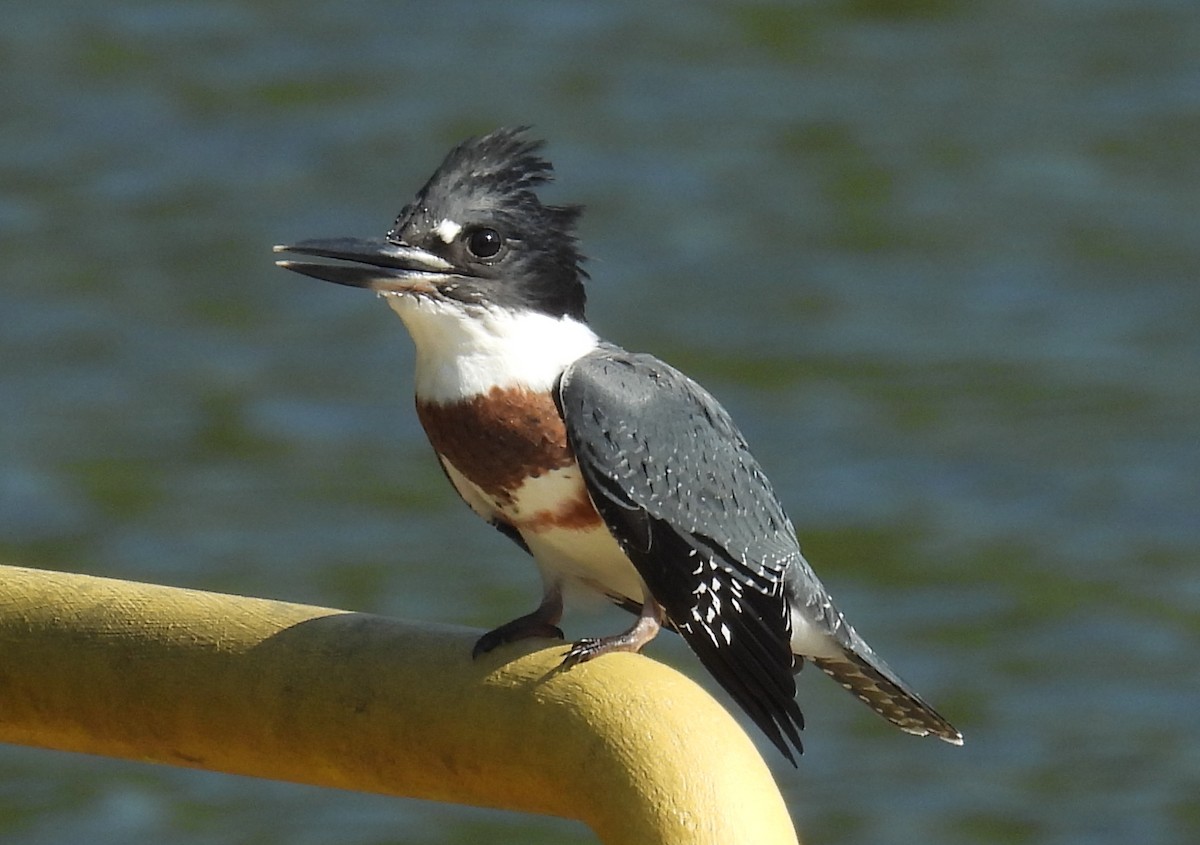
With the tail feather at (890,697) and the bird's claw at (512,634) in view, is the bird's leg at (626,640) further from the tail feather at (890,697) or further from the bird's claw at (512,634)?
the tail feather at (890,697)

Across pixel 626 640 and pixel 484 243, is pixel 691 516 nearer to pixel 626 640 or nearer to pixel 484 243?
pixel 626 640

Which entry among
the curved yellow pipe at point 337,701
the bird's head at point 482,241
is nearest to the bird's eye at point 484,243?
the bird's head at point 482,241

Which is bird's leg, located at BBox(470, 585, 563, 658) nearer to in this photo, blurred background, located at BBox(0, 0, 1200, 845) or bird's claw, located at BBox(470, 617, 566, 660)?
bird's claw, located at BBox(470, 617, 566, 660)

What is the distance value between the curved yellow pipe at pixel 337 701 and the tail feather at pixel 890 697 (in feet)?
2.77

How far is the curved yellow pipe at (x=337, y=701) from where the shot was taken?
200cm

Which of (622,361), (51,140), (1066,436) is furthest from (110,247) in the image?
(622,361)

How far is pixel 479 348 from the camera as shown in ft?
8.91

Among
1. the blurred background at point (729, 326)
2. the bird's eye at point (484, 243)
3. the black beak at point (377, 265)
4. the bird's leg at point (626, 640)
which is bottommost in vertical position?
the blurred background at point (729, 326)

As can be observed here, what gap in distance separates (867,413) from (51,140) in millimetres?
3351

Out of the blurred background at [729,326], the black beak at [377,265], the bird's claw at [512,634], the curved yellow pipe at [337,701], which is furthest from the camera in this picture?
the blurred background at [729,326]

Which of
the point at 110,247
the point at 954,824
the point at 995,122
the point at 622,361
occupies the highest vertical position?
the point at 622,361

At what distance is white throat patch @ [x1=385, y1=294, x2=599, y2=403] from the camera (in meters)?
2.70

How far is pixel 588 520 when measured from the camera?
275 cm

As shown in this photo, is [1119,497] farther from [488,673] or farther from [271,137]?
[488,673]
